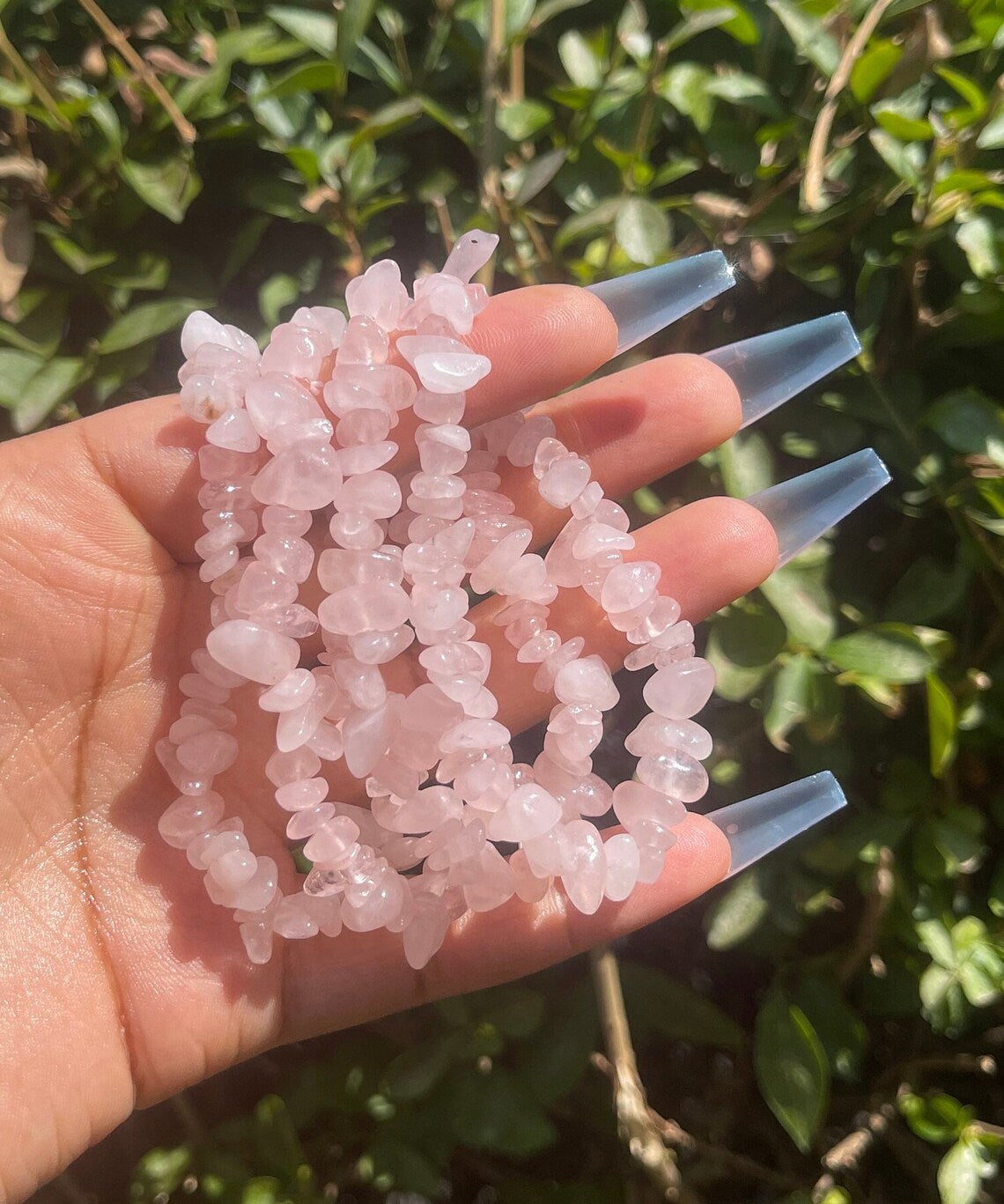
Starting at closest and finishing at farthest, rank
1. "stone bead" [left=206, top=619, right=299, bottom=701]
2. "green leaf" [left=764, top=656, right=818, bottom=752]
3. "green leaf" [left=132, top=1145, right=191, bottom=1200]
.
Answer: "stone bead" [left=206, top=619, right=299, bottom=701] → "green leaf" [left=764, top=656, right=818, bottom=752] → "green leaf" [left=132, top=1145, right=191, bottom=1200]

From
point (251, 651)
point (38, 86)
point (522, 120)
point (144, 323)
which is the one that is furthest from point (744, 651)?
point (38, 86)

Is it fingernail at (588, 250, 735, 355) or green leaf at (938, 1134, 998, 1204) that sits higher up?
fingernail at (588, 250, 735, 355)

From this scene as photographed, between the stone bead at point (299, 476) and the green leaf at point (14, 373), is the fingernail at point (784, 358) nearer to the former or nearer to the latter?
the stone bead at point (299, 476)

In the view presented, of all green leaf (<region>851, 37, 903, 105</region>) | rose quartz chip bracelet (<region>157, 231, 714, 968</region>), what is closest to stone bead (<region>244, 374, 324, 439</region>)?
rose quartz chip bracelet (<region>157, 231, 714, 968</region>)

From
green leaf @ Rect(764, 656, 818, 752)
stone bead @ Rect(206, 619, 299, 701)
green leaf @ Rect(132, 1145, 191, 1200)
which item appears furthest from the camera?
green leaf @ Rect(132, 1145, 191, 1200)

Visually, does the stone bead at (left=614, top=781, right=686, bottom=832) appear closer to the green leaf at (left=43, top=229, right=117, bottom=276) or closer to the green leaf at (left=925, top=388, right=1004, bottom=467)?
the green leaf at (left=925, top=388, right=1004, bottom=467)

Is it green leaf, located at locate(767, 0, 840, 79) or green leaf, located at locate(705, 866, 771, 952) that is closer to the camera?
green leaf, located at locate(767, 0, 840, 79)

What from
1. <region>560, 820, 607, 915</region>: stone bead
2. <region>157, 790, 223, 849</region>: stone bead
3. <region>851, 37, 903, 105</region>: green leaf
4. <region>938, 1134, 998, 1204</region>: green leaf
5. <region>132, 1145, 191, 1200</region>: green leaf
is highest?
<region>851, 37, 903, 105</region>: green leaf
